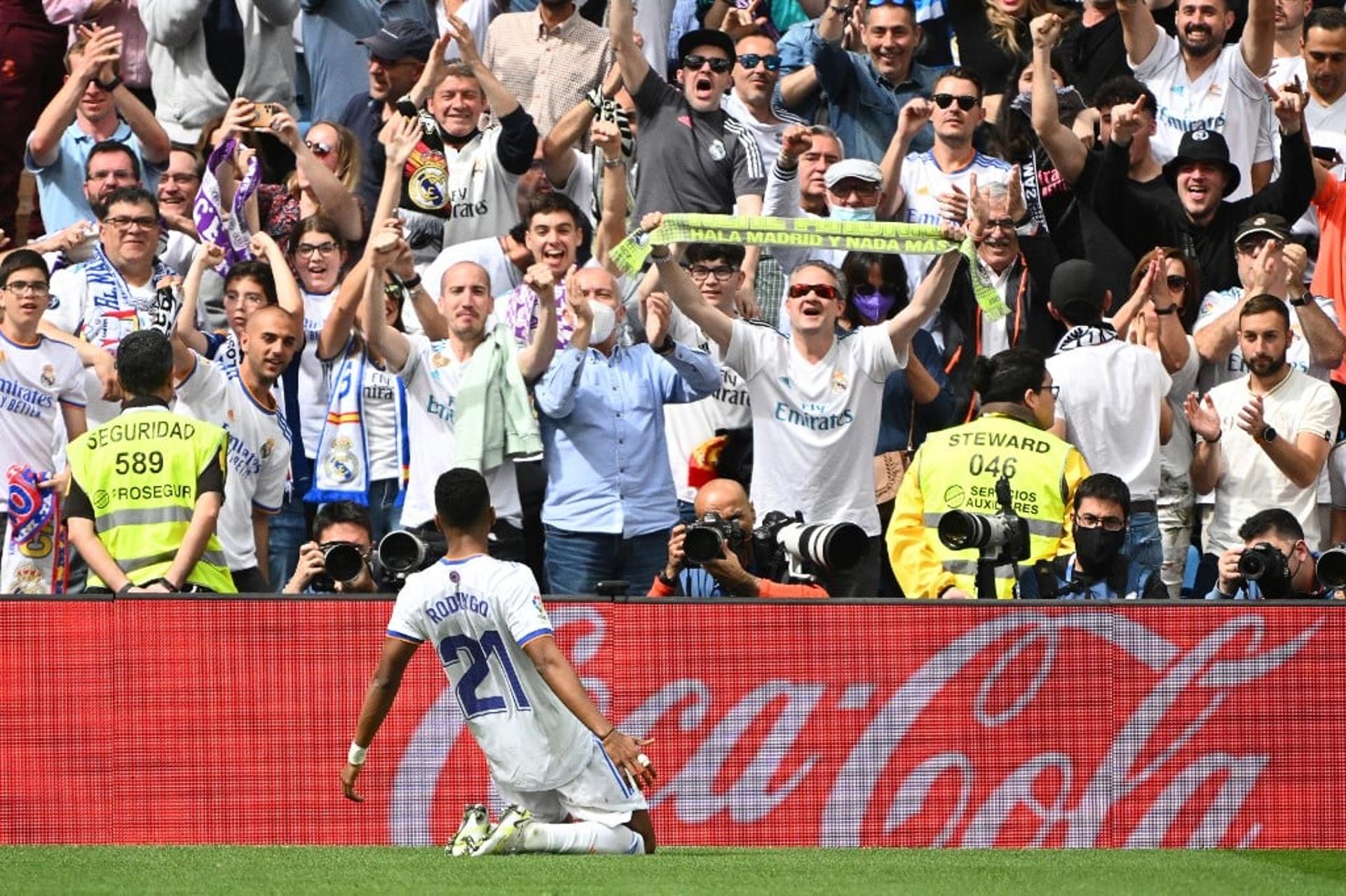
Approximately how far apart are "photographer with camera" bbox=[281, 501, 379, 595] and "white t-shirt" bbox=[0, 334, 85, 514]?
143 centimetres

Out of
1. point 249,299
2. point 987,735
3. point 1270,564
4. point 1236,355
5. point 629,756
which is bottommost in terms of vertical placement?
point 987,735

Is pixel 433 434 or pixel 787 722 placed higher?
pixel 433 434

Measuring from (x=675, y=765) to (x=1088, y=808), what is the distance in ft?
5.78

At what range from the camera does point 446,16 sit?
49.3ft

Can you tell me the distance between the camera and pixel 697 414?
489 inches

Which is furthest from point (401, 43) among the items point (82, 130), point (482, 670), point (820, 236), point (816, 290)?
point (482, 670)

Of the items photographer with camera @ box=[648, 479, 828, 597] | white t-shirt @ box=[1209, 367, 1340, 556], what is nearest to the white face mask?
photographer with camera @ box=[648, 479, 828, 597]

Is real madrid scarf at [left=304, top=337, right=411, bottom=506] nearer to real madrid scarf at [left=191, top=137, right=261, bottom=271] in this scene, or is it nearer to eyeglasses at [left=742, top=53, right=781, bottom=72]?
real madrid scarf at [left=191, top=137, right=261, bottom=271]

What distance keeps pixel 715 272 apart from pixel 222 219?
10.5 ft

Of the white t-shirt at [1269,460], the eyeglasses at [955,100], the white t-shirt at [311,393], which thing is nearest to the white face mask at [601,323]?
the white t-shirt at [311,393]

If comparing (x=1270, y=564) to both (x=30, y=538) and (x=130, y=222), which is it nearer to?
(x=30, y=538)

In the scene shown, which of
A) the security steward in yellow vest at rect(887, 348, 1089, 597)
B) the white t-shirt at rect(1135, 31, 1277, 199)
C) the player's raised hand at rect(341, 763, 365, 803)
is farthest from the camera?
the white t-shirt at rect(1135, 31, 1277, 199)

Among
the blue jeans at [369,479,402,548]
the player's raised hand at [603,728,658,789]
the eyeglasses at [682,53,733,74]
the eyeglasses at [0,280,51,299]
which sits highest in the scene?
the eyeglasses at [682,53,733,74]

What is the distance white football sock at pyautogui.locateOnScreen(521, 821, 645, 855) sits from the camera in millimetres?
8602
